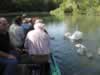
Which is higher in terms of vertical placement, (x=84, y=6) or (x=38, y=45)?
(x=38, y=45)

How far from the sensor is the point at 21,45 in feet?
24.8

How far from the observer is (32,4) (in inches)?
2687

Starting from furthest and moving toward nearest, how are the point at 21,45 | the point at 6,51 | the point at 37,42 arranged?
the point at 21,45
the point at 37,42
the point at 6,51

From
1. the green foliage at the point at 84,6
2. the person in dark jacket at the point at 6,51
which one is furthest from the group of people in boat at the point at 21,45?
the green foliage at the point at 84,6

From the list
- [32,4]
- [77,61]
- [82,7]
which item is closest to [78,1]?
[82,7]

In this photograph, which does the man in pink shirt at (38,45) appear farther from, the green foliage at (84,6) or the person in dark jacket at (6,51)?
the green foliage at (84,6)

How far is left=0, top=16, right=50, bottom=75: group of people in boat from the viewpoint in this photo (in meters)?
5.68

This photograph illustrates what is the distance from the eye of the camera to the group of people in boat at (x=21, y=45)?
568cm

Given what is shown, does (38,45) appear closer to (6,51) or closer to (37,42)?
(37,42)

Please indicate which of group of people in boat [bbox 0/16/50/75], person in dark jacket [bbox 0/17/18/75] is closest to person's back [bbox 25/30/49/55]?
group of people in boat [bbox 0/16/50/75]

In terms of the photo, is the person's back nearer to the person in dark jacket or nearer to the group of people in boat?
the group of people in boat

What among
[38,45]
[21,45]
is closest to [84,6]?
[21,45]

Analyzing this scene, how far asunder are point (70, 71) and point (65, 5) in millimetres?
37009

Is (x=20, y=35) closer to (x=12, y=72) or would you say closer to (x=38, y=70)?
(x=38, y=70)
